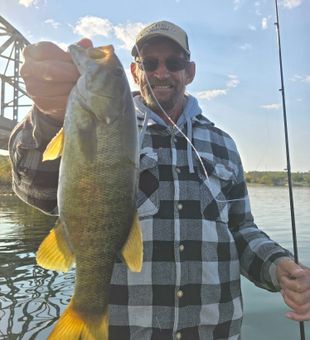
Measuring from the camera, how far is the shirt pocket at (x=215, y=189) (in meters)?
3.09

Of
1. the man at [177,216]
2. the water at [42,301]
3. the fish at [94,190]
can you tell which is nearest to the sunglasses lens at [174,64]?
the man at [177,216]

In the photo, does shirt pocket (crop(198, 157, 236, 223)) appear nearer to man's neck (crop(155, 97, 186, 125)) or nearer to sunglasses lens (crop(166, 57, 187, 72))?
man's neck (crop(155, 97, 186, 125))

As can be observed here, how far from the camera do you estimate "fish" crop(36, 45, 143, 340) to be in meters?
1.95

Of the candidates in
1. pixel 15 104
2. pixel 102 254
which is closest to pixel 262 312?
pixel 102 254

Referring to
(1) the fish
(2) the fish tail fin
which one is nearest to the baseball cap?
(1) the fish

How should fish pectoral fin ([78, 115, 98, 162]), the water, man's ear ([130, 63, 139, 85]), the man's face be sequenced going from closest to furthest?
fish pectoral fin ([78, 115, 98, 162])
the man's face
man's ear ([130, 63, 139, 85])
the water

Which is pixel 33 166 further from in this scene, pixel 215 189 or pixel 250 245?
pixel 250 245

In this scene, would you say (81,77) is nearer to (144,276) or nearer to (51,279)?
(144,276)

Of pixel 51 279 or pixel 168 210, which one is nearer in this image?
pixel 168 210

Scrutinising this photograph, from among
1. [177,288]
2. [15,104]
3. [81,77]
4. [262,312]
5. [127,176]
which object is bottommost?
[262,312]

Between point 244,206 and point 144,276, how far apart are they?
107 cm

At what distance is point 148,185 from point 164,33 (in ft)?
4.10

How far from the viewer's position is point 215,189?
321cm

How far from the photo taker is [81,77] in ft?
6.62
